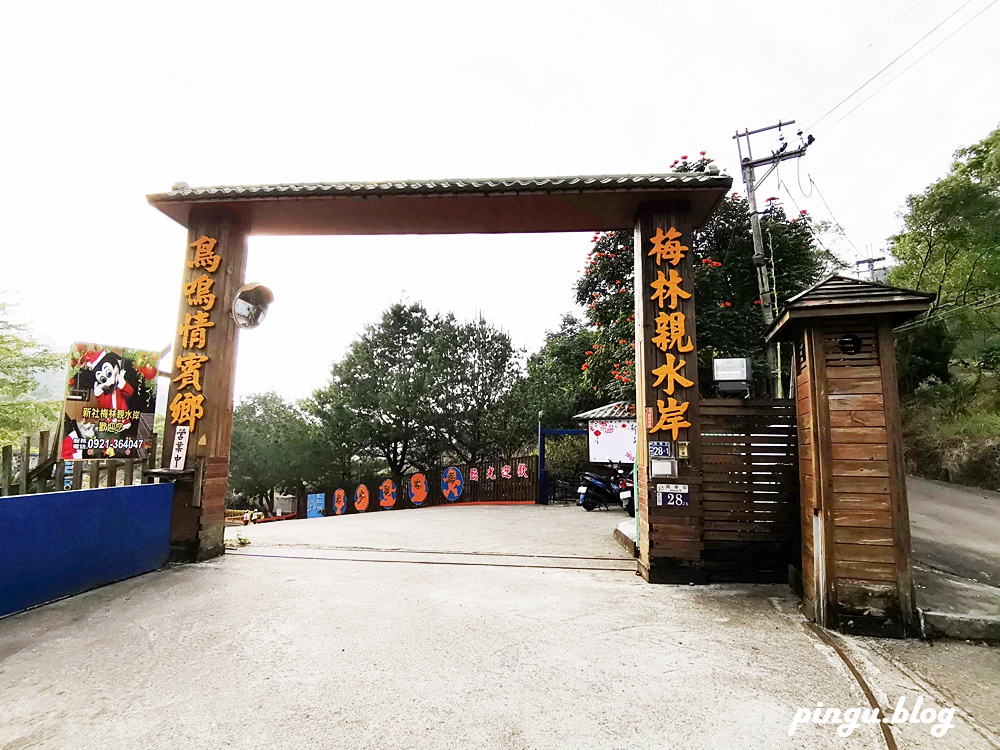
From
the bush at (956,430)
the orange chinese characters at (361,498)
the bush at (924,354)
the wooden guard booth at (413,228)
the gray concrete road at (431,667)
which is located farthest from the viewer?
the orange chinese characters at (361,498)

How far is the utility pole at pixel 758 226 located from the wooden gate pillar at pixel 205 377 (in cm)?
992

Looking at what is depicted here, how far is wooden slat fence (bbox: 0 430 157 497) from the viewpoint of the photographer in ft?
13.2

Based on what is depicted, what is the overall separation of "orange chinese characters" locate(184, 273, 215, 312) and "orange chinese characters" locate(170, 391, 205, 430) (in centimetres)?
99

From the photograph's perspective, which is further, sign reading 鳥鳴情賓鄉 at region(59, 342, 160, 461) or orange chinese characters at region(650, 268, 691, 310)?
orange chinese characters at region(650, 268, 691, 310)

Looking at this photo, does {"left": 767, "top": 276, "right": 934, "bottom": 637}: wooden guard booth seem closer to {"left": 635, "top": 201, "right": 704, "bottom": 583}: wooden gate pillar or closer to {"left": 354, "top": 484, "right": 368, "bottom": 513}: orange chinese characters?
{"left": 635, "top": 201, "right": 704, "bottom": 583}: wooden gate pillar

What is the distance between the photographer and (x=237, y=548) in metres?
6.11

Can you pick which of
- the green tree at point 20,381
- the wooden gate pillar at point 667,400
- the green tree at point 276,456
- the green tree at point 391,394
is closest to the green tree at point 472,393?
the green tree at point 391,394

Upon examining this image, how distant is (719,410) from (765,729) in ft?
9.68

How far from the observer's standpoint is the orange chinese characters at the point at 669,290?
4977 millimetres

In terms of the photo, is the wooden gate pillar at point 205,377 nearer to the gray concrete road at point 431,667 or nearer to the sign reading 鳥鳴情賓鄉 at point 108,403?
the sign reading 鳥鳴情賓鄉 at point 108,403

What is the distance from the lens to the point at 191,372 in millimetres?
5496

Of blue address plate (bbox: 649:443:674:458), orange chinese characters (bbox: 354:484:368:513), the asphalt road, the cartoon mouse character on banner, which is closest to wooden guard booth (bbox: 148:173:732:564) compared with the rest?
blue address plate (bbox: 649:443:674:458)

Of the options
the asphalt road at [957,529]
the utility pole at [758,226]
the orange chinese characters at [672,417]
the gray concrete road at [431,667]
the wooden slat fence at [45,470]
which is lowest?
the gray concrete road at [431,667]

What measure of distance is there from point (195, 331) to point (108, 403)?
1148mm
